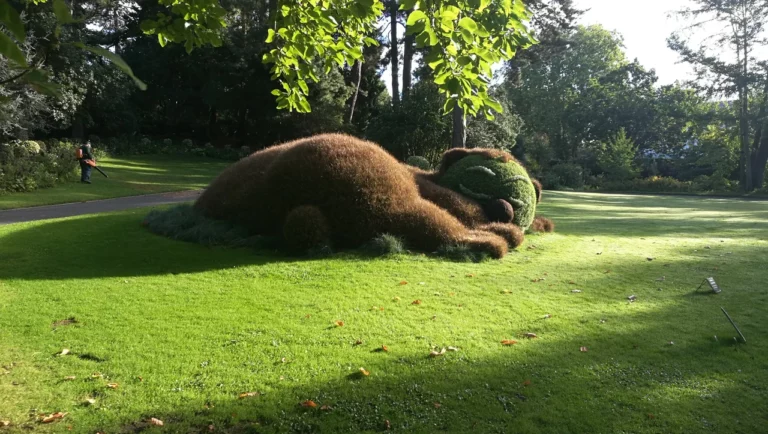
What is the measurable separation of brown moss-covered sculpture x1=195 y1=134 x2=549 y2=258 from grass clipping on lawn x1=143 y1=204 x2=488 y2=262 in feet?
0.56

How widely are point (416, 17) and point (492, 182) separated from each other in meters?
7.84

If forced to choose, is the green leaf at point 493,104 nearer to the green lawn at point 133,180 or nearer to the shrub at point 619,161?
the green lawn at point 133,180

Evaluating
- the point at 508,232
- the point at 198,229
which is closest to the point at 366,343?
the point at 198,229

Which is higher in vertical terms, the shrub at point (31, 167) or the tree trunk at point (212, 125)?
the tree trunk at point (212, 125)

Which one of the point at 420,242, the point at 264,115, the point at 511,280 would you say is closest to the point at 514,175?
the point at 420,242

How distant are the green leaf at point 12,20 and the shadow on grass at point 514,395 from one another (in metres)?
2.43

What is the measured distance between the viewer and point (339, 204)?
8734 mm

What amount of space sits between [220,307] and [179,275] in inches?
70.4

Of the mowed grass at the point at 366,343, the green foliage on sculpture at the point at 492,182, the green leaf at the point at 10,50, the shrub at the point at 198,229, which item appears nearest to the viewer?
the green leaf at the point at 10,50

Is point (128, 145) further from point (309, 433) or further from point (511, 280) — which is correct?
point (309, 433)

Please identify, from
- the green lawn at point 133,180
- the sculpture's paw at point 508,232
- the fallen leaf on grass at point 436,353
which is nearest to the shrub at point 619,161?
the green lawn at point 133,180

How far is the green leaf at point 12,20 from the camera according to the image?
1.70m

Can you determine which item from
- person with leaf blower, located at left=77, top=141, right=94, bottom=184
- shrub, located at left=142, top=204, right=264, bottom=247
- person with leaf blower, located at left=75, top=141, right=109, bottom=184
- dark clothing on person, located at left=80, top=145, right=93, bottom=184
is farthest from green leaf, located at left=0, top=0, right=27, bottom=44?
dark clothing on person, located at left=80, top=145, right=93, bottom=184

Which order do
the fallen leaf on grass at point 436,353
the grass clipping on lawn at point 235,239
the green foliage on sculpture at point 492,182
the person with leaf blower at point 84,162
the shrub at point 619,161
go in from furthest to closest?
the shrub at point 619,161, the person with leaf blower at point 84,162, the green foliage on sculpture at point 492,182, the grass clipping on lawn at point 235,239, the fallen leaf on grass at point 436,353
